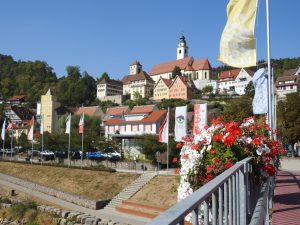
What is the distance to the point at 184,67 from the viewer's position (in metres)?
164

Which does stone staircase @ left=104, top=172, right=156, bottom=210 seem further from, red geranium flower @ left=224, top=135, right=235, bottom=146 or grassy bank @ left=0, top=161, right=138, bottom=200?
red geranium flower @ left=224, top=135, right=235, bottom=146

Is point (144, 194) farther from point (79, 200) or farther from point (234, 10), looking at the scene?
point (234, 10)

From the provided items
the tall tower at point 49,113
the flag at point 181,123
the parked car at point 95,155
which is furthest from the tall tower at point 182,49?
the flag at point 181,123

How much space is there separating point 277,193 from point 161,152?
35.2 m

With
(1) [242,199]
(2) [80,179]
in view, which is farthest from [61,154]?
(1) [242,199]

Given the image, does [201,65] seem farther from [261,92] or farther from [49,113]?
[261,92]

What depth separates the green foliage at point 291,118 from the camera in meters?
55.1

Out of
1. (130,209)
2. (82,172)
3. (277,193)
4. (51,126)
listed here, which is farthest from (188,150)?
(51,126)

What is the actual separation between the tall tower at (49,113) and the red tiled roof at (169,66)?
227ft

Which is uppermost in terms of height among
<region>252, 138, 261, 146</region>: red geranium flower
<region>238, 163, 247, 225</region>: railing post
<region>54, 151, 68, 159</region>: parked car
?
<region>252, 138, 261, 146</region>: red geranium flower

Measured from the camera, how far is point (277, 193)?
1200 centimetres

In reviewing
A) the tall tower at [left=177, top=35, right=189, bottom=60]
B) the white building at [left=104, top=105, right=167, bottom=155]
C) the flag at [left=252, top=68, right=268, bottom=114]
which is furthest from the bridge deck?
the tall tower at [left=177, top=35, right=189, bottom=60]

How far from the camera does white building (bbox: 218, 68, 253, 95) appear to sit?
435 ft

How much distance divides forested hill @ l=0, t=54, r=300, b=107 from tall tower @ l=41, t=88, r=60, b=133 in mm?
35729
